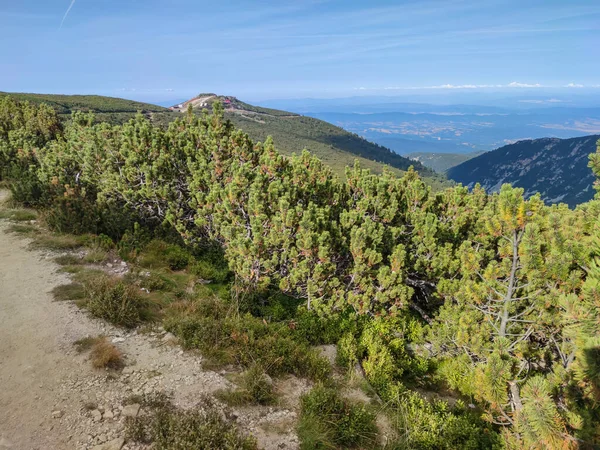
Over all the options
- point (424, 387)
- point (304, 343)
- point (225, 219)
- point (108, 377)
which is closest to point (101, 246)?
point (225, 219)

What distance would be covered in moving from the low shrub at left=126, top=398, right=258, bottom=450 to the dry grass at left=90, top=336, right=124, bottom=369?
1.67 m

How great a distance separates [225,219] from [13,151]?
17.6 meters

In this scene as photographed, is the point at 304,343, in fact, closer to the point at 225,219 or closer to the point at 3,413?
the point at 225,219

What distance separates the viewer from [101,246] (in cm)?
1232

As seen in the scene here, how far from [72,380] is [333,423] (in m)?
4.96

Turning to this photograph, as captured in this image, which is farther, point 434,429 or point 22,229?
point 22,229

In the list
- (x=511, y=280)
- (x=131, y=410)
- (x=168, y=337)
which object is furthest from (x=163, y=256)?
(x=511, y=280)

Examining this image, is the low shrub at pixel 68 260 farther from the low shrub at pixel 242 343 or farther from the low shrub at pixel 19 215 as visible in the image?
the low shrub at pixel 19 215

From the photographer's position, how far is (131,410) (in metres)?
6.00

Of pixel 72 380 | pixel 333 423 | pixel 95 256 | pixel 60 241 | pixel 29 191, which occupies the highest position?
pixel 29 191

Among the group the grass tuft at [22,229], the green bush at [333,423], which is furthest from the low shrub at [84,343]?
the grass tuft at [22,229]

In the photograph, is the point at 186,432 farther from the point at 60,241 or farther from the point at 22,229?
the point at 22,229

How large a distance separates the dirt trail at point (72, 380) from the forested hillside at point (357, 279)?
534 mm

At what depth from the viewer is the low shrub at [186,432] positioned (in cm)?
526
